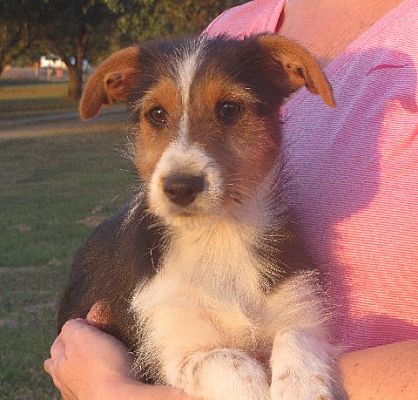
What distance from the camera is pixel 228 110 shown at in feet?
9.05

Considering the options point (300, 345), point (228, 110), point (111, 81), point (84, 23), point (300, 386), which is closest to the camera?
point (300, 386)

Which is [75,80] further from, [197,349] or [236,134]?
[197,349]

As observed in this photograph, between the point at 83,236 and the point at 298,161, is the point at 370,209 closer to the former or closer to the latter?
the point at 298,161

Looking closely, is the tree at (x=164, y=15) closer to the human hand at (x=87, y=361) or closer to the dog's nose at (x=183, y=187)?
the human hand at (x=87, y=361)

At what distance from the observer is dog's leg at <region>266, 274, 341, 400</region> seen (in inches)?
87.2

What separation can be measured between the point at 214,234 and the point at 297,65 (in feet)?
2.04

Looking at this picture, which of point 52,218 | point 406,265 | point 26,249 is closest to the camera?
point 406,265

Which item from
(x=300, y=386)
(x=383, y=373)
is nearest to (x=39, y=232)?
(x=300, y=386)

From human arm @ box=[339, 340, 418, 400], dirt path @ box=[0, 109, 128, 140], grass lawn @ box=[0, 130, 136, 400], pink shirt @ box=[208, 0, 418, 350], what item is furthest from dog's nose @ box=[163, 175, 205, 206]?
dirt path @ box=[0, 109, 128, 140]

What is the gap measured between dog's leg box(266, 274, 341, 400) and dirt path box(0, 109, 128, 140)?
19834 millimetres

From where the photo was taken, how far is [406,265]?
2.41 meters

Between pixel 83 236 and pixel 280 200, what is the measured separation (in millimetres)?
6719

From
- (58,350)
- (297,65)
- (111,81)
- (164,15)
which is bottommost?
(164,15)

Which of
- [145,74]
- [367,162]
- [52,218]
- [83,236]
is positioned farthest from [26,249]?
[367,162]
